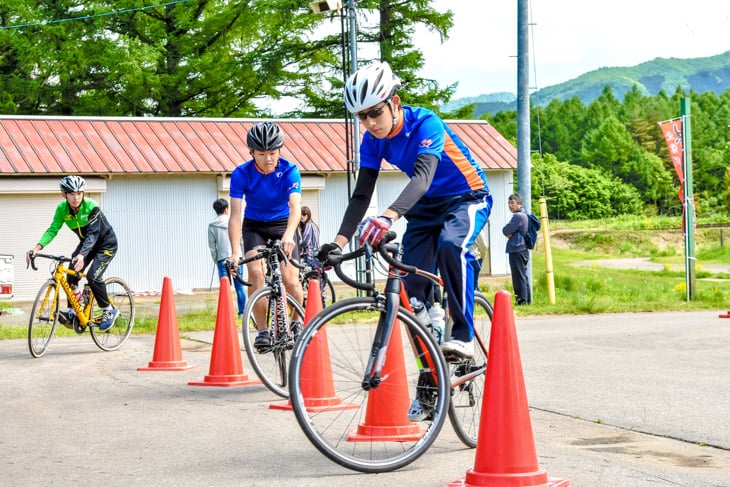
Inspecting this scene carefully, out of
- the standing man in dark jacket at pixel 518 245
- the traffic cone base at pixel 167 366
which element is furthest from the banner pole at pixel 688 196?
the traffic cone base at pixel 167 366

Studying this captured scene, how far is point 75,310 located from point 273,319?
4.83 meters

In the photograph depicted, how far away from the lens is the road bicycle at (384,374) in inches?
218

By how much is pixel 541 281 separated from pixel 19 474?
1652 centimetres

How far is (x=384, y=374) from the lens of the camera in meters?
6.00

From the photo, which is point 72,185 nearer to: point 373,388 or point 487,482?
point 373,388

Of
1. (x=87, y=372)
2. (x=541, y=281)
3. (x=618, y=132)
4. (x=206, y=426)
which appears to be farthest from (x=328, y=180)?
(x=618, y=132)

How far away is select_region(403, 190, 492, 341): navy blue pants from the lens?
20.4 feet

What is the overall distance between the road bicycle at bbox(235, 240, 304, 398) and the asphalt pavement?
0.24 metres

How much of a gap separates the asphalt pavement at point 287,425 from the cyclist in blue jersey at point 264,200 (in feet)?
3.37

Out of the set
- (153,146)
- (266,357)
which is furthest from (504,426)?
(153,146)

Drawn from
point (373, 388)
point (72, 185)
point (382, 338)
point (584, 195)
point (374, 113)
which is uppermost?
point (584, 195)

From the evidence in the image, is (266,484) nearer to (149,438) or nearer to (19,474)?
(19,474)

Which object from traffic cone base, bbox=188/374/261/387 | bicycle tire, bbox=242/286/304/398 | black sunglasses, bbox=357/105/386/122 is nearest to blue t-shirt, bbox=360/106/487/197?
black sunglasses, bbox=357/105/386/122

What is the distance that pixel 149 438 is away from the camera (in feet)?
23.5
